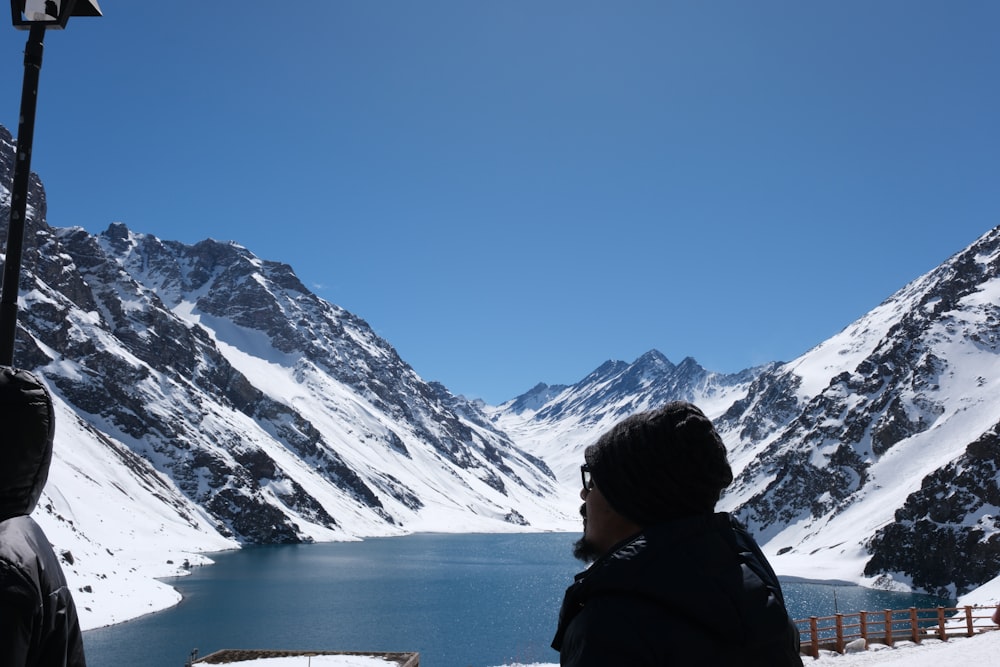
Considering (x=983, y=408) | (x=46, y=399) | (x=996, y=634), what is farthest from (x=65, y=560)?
(x=983, y=408)

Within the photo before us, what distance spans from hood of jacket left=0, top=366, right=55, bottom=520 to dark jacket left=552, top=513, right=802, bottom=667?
250 cm

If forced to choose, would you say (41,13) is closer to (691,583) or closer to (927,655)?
(691,583)

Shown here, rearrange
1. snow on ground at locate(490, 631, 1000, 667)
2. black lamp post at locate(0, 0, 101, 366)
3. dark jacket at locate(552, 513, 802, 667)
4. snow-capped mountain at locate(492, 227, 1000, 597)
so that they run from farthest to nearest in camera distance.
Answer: snow-capped mountain at locate(492, 227, 1000, 597) → snow on ground at locate(490, 631, 1000, 667) → black lamp post at locate(0, 0, 101, 366) → dark jacket at locate(552, 513, 802, 667)

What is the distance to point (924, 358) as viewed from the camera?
172500mm

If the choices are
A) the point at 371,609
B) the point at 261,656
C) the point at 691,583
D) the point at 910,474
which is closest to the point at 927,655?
the point at 261,656

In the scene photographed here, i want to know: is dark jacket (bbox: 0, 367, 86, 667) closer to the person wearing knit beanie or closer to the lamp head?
the person wearing knit beanie

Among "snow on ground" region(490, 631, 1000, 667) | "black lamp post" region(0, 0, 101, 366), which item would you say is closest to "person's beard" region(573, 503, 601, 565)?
"black lamp post" region(0, 0, 101, 366)

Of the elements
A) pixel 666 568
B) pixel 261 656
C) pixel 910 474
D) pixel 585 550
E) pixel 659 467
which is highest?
pixel 910 474

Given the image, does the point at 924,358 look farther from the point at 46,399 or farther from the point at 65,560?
the point at 46,399

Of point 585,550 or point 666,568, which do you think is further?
point 585,550

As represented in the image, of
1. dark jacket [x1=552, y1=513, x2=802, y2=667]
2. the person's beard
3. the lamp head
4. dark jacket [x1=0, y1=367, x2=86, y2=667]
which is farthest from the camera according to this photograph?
the lamp head

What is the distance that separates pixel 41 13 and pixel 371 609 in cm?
8741

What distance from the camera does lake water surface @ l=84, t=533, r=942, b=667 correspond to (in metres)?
64.6

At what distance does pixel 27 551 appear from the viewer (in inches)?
130
